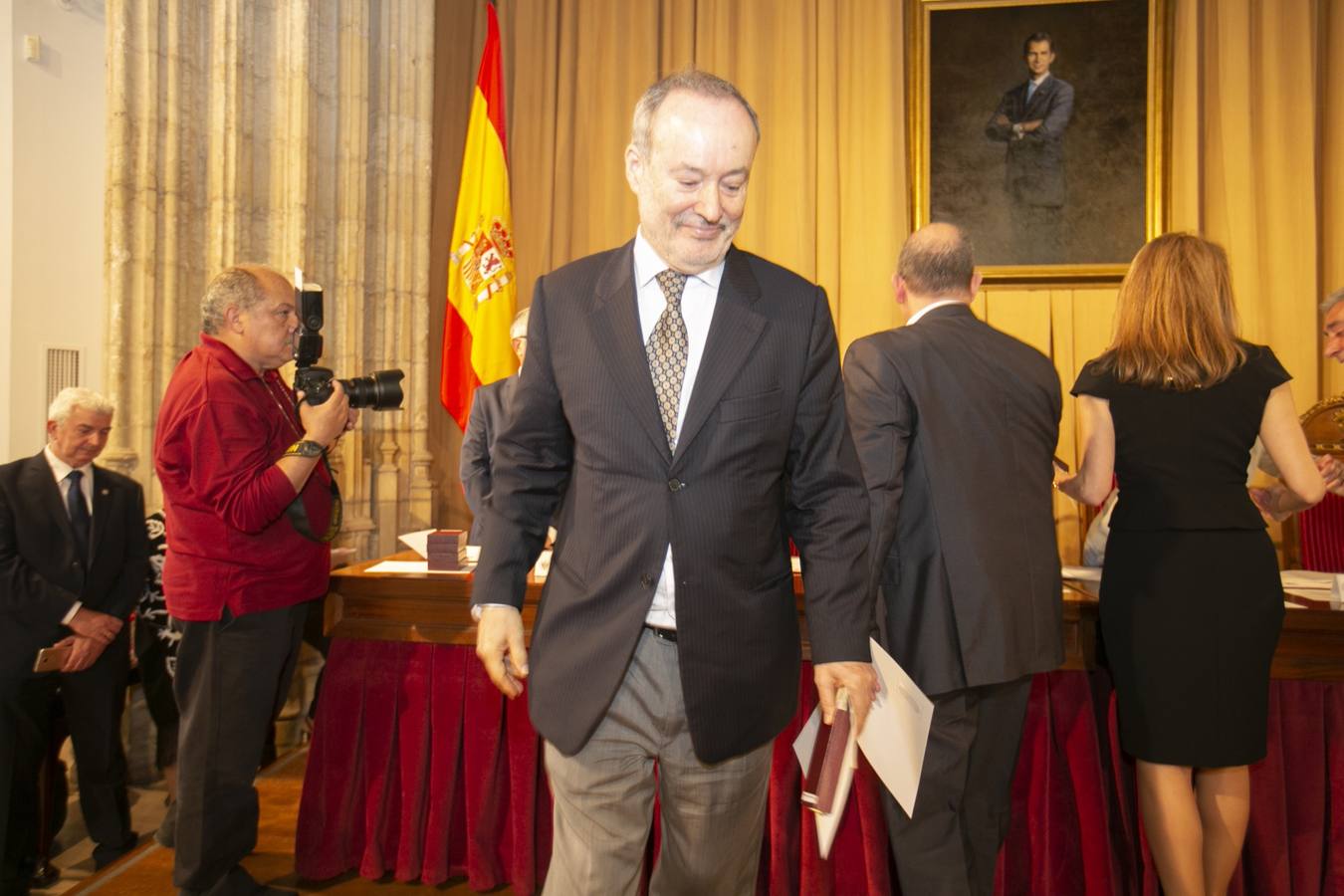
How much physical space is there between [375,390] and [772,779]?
1.52 meters

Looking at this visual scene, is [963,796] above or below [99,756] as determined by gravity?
above

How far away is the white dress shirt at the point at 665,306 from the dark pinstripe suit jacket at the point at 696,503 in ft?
0.08

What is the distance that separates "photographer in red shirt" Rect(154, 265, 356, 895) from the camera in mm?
2316

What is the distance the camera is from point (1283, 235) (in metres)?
4.70

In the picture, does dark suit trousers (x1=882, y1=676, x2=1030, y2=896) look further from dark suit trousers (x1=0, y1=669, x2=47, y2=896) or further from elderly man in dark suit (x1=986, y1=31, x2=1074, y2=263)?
elderly man in dark suit (x1=986, y1=31, x2=1074, y2=263)

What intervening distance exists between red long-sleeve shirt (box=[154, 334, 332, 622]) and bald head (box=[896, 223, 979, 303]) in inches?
64.5

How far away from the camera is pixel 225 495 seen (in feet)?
7.48

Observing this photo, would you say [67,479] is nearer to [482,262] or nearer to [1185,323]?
[482,262]

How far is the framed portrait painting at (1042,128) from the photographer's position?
15.8 ft

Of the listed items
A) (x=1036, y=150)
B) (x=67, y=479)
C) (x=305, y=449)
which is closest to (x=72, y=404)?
(x=67, y=479)

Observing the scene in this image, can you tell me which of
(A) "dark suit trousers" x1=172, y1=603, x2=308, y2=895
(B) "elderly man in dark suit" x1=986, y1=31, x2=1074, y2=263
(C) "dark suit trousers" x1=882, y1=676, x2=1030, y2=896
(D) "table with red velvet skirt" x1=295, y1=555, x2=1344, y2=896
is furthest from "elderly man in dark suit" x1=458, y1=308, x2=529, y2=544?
(B) "elderly man in dark suit" x1=986, y1=31, x2=1074, y2=263

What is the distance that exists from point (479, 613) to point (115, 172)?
10.2 ft

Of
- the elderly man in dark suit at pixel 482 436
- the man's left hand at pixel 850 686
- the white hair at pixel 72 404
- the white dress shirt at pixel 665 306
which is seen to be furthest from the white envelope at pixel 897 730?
the white hair at pixel 72 404

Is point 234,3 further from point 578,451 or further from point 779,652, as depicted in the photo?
point 779,652
